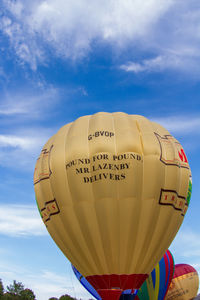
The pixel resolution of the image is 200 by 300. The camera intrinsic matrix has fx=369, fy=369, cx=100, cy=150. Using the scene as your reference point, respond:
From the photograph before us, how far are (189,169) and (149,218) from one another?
295 centimetres

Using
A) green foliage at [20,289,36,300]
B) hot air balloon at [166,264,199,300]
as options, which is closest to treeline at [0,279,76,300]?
green foliage at [20,289,36,300]

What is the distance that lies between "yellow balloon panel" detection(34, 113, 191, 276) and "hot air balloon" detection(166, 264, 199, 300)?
1218cm

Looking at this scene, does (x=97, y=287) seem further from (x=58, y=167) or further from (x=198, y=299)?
(x=198, y=299)

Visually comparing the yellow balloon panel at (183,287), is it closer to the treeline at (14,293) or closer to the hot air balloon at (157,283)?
the hot air balloon at (157,283)

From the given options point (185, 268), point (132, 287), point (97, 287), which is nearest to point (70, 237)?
point (97, 287)

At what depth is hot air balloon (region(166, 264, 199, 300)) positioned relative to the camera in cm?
2347

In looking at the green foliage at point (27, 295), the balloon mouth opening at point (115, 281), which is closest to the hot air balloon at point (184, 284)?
the balloon mouth opening at point (115, 281)

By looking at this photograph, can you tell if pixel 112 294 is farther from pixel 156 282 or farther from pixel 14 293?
pixel 14 293

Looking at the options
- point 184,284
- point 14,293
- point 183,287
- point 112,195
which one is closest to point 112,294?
point 112,195

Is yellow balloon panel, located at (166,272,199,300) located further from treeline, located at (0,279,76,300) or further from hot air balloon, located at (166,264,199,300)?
treeline, located at (0,279,76,300)

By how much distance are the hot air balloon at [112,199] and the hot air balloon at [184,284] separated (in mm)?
12076

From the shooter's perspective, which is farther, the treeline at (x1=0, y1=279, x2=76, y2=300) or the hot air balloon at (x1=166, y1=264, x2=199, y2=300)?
the treeline at (x1=0, y1=279, x2=76, y2=300)

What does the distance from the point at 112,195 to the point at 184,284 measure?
1512 cm

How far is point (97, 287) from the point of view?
40.6 feet
